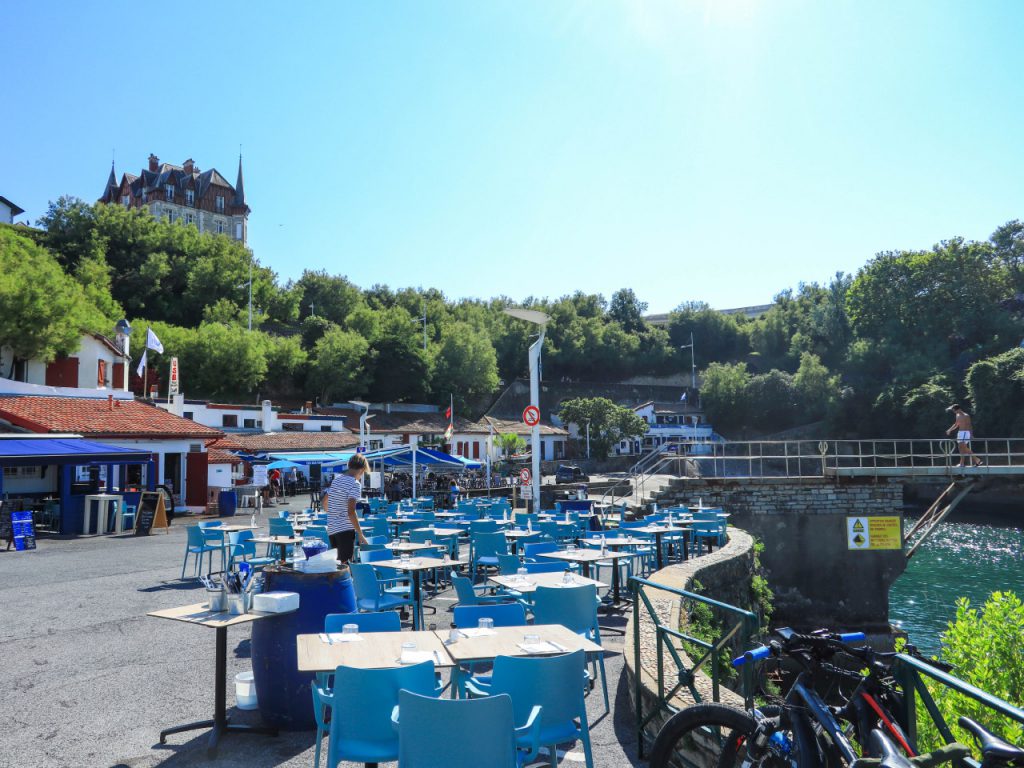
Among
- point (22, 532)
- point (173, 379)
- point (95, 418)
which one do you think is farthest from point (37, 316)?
point (22, 532)

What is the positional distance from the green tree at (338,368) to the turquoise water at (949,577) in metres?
38.0

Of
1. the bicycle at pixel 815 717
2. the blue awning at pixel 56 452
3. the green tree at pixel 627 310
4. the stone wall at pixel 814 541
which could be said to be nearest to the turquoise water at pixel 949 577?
the stone wall at pixel 814 541

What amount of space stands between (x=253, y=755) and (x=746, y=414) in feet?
230

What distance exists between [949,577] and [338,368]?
40683 mm

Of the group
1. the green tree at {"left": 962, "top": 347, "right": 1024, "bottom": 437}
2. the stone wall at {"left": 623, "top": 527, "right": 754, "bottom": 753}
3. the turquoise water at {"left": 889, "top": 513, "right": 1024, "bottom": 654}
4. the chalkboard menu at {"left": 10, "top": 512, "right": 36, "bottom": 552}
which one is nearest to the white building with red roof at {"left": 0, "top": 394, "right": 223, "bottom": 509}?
the chalkboard menu at {"left": 10, "top": 512, "right": 36, "bottom": 552}

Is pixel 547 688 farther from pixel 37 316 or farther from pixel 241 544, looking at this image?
pixel 37 316

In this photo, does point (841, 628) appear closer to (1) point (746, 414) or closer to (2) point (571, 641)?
(2) point (571, 641)

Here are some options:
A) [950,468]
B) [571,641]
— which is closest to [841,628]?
[950,468]

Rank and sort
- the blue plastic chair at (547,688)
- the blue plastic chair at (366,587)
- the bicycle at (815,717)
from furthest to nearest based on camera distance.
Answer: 1. the blue plastic chair at (366,587)
2. the blue plastic chair at (547,688)
3. the bicycle at (815,717)

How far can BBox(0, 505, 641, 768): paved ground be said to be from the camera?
15.5ft

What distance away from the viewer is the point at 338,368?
5541 cm

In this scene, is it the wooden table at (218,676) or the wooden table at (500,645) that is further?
the wooden table at (218,676)

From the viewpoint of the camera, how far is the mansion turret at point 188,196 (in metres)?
86.9

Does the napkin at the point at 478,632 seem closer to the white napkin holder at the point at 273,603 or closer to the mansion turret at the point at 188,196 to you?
the white napkin holder at the point at 273,603
